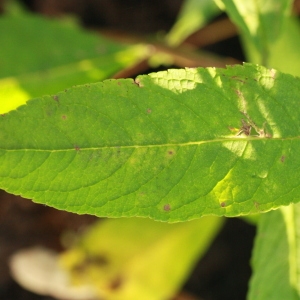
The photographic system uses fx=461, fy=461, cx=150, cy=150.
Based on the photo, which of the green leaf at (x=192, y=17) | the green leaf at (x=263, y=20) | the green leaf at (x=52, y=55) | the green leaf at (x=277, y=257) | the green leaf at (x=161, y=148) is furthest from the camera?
the green leaf at (x=192, y=17)

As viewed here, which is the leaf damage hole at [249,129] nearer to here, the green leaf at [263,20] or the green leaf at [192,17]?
the green leaf at [263,20]

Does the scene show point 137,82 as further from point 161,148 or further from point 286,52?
point 286,52

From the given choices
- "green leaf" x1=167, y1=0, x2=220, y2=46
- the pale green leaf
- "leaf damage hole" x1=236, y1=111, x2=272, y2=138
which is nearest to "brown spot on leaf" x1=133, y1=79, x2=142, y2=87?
"leaf damage hole" x1=236, y1=111, x2=272, y2=138

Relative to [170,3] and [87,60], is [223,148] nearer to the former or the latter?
[87,60]

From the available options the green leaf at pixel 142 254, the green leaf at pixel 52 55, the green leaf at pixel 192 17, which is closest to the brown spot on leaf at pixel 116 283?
the green leaf at pixel 142 254

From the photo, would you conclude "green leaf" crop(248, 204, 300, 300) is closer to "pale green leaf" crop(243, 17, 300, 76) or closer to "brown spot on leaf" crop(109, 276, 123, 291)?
"pale green leaf" crop(243, 17, 300, 76)

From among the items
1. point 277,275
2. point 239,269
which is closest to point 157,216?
point 277,275
